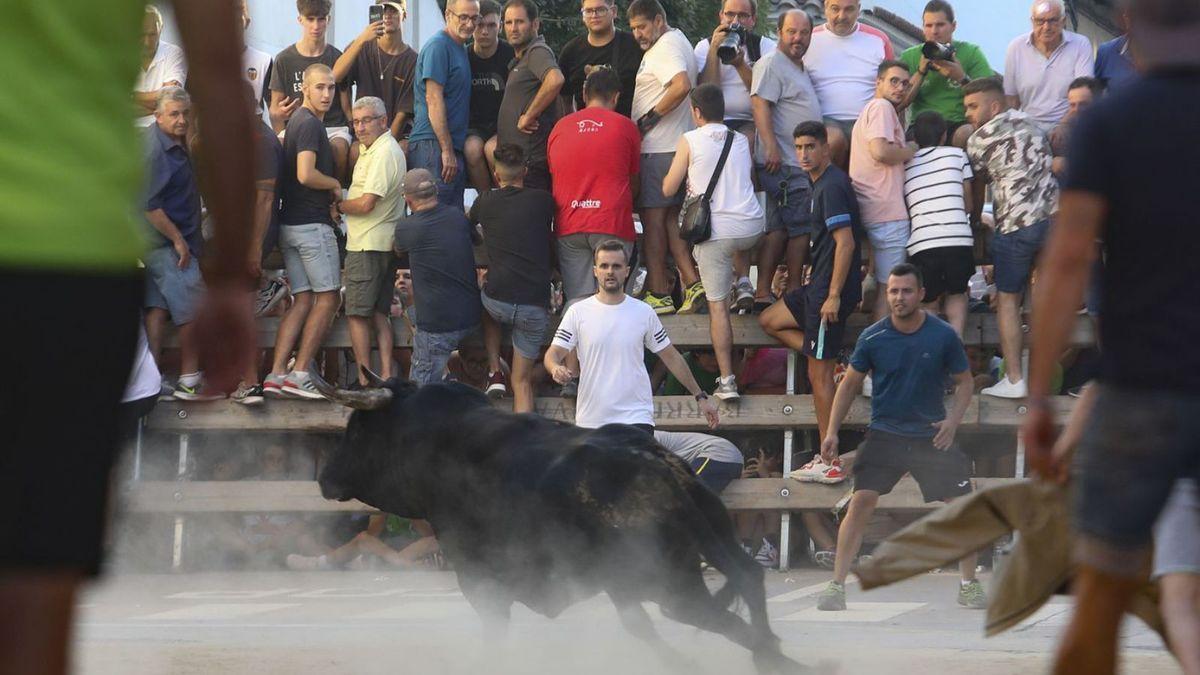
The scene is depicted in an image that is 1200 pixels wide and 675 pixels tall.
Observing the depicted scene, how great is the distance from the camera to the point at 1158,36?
3.47 metres

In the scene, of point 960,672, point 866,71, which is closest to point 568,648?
point 960,672

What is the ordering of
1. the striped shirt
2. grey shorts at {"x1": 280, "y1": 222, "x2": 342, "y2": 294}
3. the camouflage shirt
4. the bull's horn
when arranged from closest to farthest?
the bull's horn → the camouflage shirt → the striped shirt → grey shorts at {"x1": 280, "y1": 222, "x2": 342, "y2": 294}

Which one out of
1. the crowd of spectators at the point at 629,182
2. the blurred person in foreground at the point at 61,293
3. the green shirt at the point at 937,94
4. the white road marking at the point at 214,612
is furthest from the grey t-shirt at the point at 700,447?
the blurred person in foreground at the point at 61,293

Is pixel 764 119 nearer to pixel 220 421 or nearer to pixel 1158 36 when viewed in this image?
pixel 220 421

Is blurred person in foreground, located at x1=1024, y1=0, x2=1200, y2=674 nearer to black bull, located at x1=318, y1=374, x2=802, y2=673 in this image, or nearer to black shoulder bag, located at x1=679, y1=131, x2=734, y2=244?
black bull, located at x1=318, y1=374, x2=802, y2=673

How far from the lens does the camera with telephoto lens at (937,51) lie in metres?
11.3

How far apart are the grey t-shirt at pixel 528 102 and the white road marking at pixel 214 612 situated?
3.61m

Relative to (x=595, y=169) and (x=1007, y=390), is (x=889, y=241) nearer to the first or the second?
(x=1007, y=390)

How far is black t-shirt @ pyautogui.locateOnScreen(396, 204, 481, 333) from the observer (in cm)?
1097

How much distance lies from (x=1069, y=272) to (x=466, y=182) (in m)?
8.46

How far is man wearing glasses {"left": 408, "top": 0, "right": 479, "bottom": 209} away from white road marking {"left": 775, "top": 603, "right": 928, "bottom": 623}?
416 cm

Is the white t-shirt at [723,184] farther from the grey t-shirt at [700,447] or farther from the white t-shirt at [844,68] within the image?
the grey t-shirt at [700,447]

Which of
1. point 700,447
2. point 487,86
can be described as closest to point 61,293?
point 700,447

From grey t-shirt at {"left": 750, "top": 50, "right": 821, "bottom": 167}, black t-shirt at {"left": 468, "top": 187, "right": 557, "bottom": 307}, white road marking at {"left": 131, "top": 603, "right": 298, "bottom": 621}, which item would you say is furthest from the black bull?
grey t-shirt at {"left": 750, "top": 50, "right": 821, "bottom": 167}
